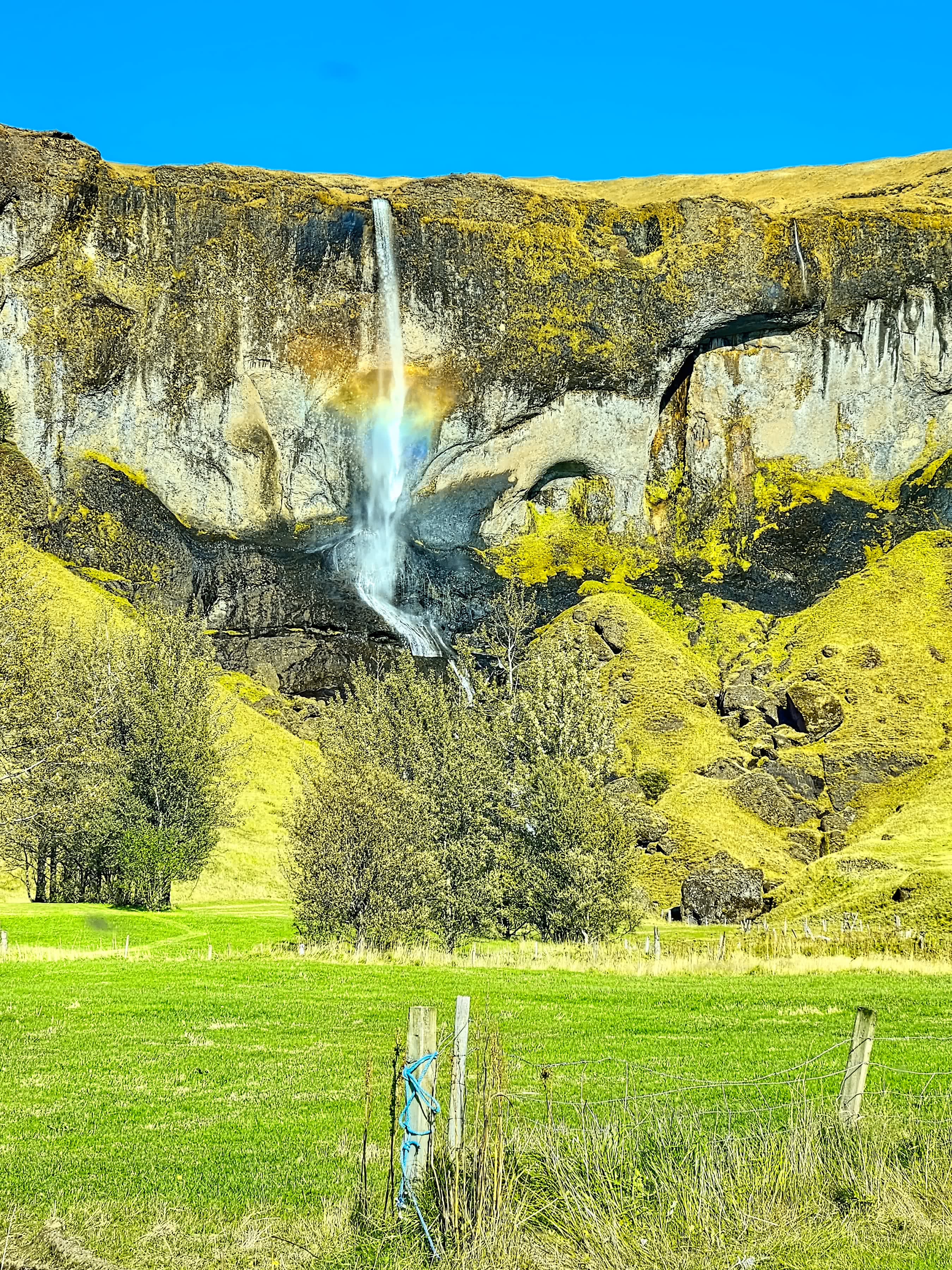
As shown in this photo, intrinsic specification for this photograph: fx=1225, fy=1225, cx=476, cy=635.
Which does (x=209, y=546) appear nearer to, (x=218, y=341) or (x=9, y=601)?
(x=218, y=341)

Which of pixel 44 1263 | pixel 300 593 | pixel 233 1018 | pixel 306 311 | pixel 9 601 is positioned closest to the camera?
pixel 44 1263

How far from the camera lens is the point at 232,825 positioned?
68438mm

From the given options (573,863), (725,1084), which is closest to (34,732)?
(573,863)

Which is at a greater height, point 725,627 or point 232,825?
point 725,627

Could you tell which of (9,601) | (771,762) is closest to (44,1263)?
(9,601)

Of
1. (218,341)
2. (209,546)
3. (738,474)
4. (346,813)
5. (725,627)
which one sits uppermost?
(218,341)

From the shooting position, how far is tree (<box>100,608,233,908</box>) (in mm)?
60312

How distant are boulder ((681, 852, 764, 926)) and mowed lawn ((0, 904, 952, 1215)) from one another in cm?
3478

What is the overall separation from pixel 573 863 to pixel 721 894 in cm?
2514

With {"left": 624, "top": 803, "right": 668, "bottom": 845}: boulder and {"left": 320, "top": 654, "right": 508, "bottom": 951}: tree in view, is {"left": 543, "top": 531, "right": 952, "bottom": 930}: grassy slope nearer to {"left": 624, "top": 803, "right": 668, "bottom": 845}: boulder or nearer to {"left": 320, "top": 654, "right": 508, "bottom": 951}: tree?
{"left": 624, "top": 803, "right": 668, "bottom": 845}: boulder

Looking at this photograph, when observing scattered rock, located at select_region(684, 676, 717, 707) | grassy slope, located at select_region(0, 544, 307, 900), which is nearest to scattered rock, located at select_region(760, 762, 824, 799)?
scattered rock, located at select_region(684, 676, 717, 707)

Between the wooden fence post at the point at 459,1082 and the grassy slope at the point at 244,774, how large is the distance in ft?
183

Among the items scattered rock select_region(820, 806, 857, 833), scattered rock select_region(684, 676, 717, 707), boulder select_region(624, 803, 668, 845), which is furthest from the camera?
scattered rock select_region(684, 676, 717, 707)

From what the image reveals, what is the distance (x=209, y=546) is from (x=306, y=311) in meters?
28.3
